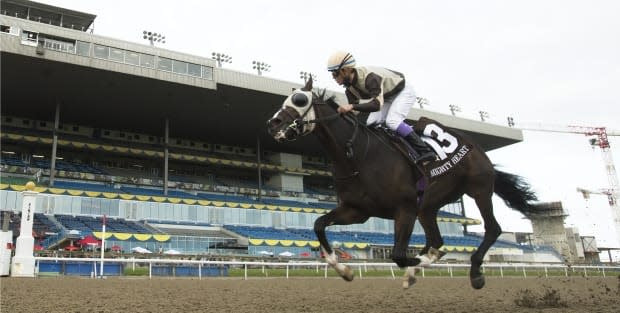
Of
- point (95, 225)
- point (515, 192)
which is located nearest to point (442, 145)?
point (515, 192)

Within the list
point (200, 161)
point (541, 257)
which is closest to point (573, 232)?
point (541, 257)

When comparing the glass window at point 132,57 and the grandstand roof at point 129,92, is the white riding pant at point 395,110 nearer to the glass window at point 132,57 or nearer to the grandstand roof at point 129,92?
the grandstand roof at point 129,92

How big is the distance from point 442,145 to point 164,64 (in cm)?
3228

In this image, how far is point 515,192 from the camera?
278 inches

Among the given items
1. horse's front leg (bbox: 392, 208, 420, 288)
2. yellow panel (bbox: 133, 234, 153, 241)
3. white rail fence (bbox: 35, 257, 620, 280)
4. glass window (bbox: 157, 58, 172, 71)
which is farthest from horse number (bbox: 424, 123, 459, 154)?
glass window (bbox: 157, 58, 172, 71)

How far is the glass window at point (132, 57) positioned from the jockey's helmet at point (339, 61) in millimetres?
31095

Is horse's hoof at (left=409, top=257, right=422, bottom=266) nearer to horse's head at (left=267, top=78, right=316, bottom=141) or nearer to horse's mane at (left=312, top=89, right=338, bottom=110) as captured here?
horse's head at (left=267, top=78, right=316, bottom=141)

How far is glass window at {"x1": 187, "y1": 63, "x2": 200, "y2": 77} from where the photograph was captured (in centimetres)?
3562

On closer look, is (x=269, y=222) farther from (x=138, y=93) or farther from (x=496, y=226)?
(x=496, y=226)

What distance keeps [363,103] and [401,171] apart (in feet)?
2.63

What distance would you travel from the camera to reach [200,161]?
45.2m

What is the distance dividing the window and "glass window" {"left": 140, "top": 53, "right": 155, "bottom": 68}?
340cm

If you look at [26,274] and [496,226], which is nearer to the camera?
[496,226]

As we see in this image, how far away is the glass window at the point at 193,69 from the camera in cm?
3562
